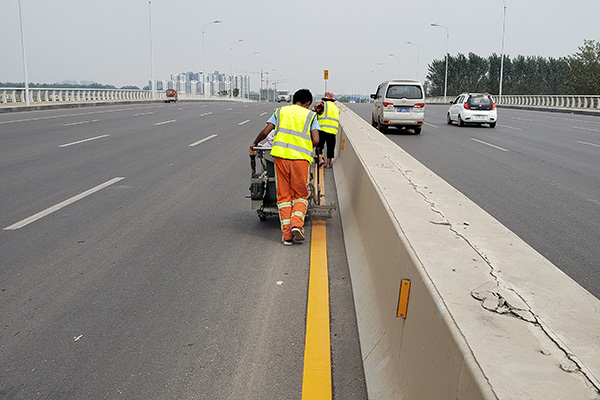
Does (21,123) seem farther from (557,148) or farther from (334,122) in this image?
(557,148)

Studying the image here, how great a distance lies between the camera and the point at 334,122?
41.4 ft

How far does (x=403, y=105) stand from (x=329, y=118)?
10.4 m

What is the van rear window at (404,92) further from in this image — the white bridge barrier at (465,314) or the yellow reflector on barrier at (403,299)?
the yellow reflector on barrier at (403,299)

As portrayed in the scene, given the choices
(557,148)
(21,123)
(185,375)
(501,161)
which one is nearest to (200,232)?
(185,375)

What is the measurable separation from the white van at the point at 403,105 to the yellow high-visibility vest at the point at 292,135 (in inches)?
629

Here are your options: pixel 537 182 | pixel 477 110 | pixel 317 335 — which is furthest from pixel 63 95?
pixel 317 335

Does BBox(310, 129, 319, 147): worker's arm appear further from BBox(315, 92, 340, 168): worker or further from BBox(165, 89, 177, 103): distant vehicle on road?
BBox(165, 89, 177, 103): distant vehicle on road

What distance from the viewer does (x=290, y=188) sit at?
6.91 m

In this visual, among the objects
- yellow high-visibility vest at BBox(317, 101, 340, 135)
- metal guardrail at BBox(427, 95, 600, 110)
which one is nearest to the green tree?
metal guardrail at BBox(427, 95, 600, 110)

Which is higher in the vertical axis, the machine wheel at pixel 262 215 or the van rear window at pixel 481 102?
the van rear window at pixel 481 102

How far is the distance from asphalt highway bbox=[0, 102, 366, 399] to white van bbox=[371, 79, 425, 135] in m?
12.6

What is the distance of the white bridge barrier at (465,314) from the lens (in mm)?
2146

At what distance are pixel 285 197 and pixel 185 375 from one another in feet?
11.2

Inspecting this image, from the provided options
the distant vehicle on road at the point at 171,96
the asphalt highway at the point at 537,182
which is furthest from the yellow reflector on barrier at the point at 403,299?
the distant vehicle on road at the point at 171,96
